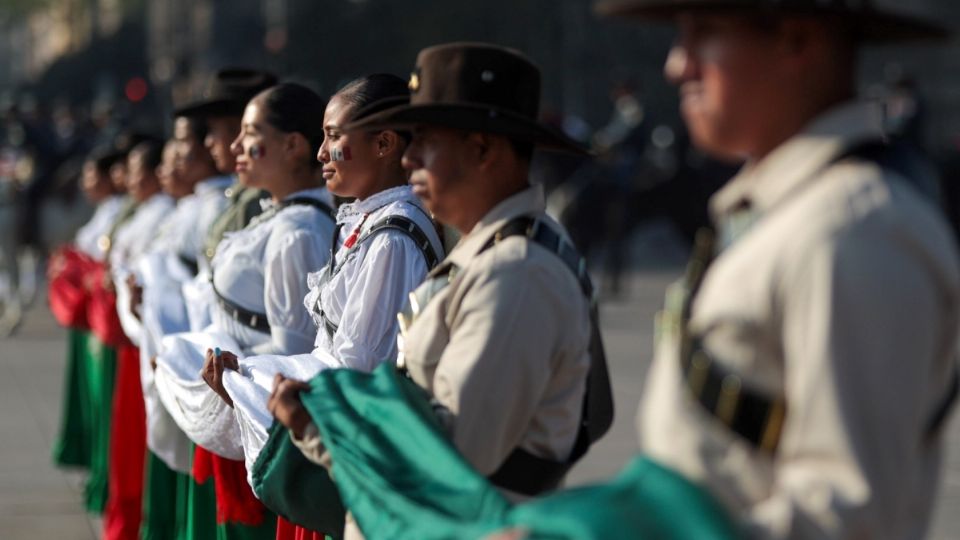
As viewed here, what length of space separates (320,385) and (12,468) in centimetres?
630

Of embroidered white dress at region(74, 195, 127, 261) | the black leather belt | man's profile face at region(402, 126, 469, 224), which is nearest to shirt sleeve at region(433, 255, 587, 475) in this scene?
man's profile face at region(402, 126, 469, 224)

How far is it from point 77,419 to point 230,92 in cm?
333

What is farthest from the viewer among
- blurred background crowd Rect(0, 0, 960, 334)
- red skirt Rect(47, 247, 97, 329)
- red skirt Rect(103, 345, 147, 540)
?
blurred background crowd Rect(0, 0, 960, 334)

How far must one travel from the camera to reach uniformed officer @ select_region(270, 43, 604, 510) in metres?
3.38

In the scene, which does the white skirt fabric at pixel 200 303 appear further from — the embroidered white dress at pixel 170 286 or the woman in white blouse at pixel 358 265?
the woman in white blouse at pixel 358 265

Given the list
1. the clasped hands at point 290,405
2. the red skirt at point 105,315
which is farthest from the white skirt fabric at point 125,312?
the clasped hands at point 290,405

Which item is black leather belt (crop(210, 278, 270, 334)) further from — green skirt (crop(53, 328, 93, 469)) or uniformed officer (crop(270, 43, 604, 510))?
green skirt (crop(53, 328, 93, 469))

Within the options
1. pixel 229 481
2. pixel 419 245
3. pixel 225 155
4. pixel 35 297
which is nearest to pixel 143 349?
pixel 225 155

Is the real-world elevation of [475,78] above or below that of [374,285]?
above

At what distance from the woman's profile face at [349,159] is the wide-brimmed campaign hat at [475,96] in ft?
3.59

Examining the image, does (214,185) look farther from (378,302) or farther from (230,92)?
(378,302)

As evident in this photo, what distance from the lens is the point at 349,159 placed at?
4875mm

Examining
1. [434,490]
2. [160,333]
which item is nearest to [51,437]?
[160,333]

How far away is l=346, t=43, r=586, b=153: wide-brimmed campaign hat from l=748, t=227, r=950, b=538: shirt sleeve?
123 centimetres
